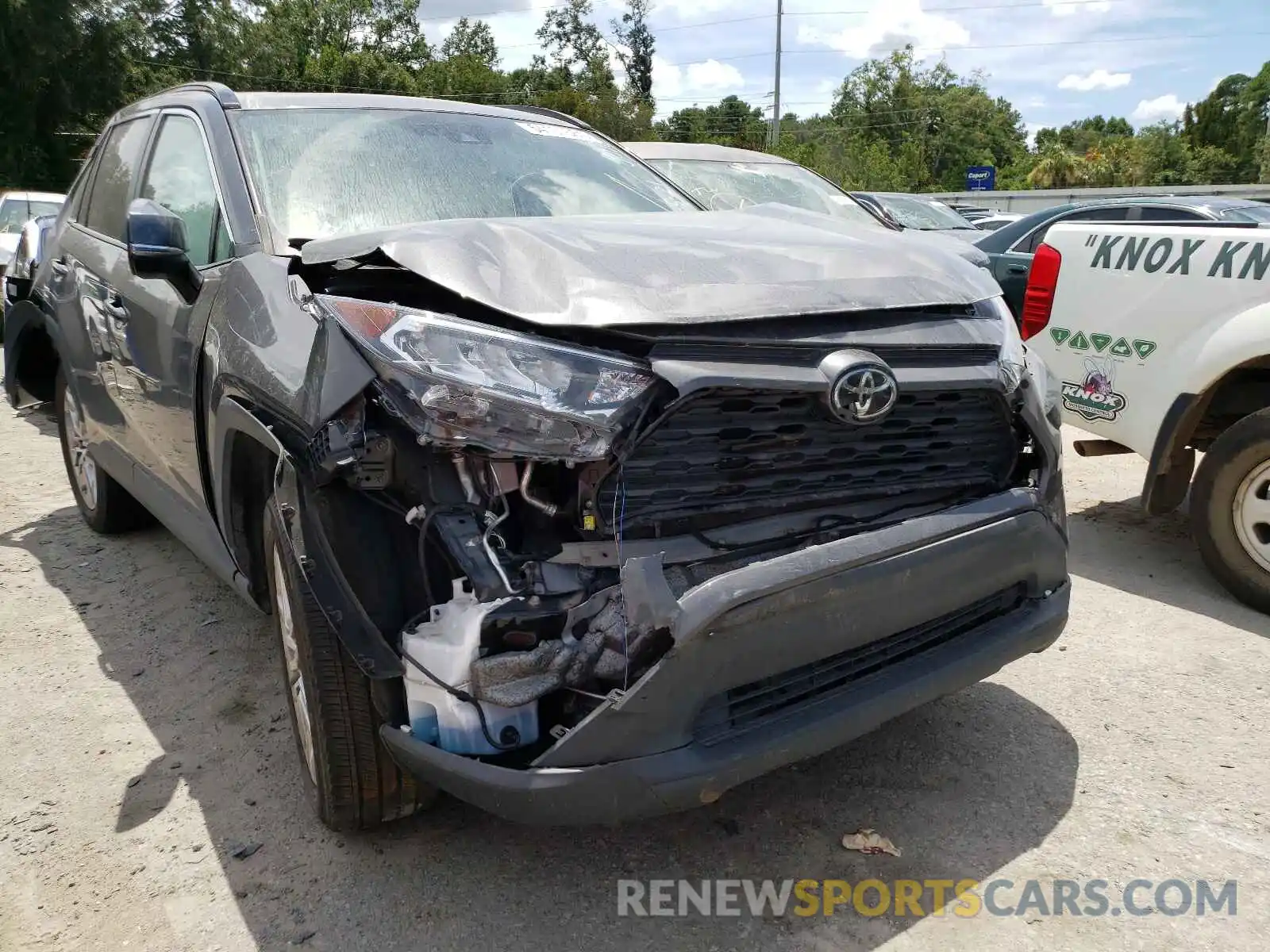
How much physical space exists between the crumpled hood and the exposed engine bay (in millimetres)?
58

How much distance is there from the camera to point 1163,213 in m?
8.86

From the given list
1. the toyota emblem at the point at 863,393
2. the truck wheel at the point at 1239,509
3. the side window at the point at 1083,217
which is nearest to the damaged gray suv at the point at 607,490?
the toyota emblem at the point at 863,393

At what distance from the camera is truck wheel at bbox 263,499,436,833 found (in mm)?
2273

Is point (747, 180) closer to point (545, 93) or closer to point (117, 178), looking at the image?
point (117, 178)

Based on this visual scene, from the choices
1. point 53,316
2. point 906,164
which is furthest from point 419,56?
point 53,316

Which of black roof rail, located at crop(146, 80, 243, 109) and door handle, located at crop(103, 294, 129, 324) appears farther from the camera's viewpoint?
door handle, located at crop(103, 294, 129, 324)

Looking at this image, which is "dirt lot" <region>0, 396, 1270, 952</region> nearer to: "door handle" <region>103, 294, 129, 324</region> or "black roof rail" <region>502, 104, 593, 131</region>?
"door handle" <region>103, 294, 129, 324</region>

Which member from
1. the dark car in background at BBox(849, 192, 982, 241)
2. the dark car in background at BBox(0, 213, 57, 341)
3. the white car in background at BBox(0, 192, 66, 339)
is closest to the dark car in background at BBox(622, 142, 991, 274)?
the dark car in background at BBox(849, 192, 982, 241)

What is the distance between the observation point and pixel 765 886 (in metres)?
2.40

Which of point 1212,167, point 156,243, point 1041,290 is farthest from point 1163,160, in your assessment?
point 156,243

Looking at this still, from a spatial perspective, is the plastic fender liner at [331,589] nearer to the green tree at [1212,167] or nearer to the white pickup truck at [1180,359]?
the white pickup truck at [1180,359]

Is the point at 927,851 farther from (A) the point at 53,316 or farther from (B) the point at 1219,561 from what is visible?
→ (A) the point at 53,316

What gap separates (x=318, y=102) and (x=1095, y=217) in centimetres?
767

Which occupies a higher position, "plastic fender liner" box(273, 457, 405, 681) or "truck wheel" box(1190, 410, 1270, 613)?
"plastic fender liner" box(273, 457, 405, 681)
